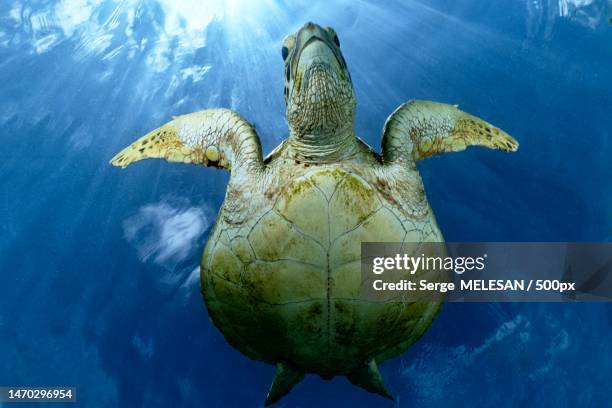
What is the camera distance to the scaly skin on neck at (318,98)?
2422 millimetres

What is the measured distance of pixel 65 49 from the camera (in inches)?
265

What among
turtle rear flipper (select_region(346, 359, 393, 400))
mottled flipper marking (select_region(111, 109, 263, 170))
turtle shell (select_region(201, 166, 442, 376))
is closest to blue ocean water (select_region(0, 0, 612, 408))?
mottled flipper marking (select_region(111, 109, 263, 170))

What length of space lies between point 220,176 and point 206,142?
3017mm

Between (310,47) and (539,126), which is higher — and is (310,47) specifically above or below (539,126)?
above

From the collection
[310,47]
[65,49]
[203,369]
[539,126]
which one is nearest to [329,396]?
[203,369]

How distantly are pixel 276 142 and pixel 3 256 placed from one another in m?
5.26

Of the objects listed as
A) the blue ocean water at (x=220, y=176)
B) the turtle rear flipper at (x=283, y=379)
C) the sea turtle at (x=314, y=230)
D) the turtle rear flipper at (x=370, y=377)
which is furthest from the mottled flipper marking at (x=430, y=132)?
the blue ocean water at (x=220, y=176)

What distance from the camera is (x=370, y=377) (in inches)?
121

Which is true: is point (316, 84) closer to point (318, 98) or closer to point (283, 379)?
point (318, 98)

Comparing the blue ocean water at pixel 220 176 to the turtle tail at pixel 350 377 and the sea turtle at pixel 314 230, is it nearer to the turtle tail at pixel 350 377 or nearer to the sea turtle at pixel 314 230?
the turtle tail at pixel 350 377

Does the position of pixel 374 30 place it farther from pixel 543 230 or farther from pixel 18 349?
pixel 18 349

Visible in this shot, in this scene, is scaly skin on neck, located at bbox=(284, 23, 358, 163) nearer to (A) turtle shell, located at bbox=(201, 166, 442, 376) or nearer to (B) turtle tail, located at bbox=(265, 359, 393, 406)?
(A) turtle shell, located at bbox=(201, 166, 442, 376)

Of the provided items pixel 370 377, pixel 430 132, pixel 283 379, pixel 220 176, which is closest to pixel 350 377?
pixel 370 377

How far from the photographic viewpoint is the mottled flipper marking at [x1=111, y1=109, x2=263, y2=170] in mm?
2949
